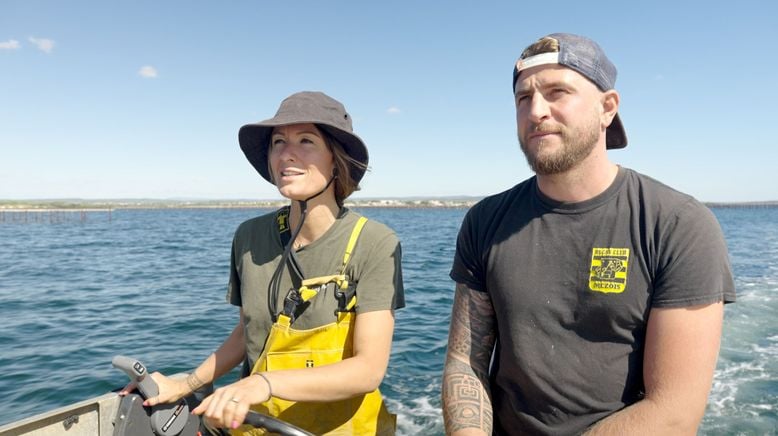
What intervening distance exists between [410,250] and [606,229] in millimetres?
29809

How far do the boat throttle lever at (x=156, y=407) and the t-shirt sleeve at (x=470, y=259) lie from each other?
1743 mm

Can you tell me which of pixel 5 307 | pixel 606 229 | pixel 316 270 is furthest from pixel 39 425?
pixel 5 307

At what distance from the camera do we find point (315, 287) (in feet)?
9.00

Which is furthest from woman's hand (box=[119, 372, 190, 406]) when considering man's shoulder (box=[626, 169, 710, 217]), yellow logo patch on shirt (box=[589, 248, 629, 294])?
man's shoulder (box=[626, 169, 710, 217])

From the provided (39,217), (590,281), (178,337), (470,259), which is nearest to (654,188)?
(590,281)

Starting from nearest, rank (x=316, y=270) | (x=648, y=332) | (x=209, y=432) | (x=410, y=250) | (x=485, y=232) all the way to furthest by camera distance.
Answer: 1. (x=648, y=332)
2. (x=485, y=232)
3. (x=316, y=270)
4. (x=209, y=432)
5. (x=410, y=250)

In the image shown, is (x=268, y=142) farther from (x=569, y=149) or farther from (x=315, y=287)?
(x=569, y=149)

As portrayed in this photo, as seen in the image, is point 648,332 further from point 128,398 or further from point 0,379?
point 0,379

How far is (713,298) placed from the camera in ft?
6.57

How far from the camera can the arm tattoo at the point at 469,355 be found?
2.56 meters

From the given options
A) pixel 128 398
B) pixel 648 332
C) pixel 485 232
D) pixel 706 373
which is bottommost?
pixel 128 398

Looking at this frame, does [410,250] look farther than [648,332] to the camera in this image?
Yes

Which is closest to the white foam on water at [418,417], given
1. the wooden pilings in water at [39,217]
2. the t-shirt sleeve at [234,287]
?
the t-shirt sleeve at [234,287]

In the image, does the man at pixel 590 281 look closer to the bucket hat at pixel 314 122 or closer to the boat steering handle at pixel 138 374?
the bucket hat at pixel 314 122
